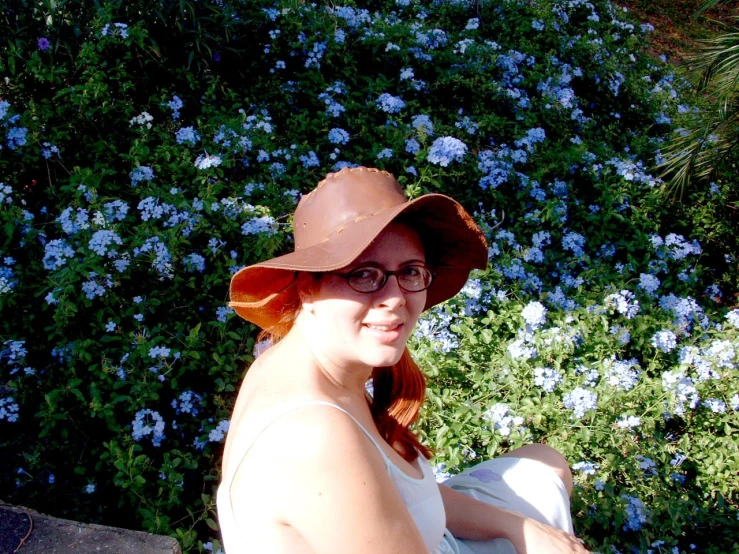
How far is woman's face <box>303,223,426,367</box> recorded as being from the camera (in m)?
1.39

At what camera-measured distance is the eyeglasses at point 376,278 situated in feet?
4.53

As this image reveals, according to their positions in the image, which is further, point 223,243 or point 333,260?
point 223,243

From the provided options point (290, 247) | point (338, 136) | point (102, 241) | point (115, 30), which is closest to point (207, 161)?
point (290, 247)

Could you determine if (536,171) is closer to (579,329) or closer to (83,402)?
(579,329)

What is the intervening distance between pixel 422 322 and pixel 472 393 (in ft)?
1.35

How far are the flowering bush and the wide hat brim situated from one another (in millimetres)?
1184

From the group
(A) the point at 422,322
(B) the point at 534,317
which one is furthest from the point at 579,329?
(A) the point at 422,322

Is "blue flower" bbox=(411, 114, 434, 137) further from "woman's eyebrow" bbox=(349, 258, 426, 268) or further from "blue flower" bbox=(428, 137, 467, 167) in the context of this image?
"woman's eyebrow" bbox=(349, 258, 426, 268)

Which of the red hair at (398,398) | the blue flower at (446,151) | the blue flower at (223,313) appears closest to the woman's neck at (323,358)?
the red hair at (398,398)

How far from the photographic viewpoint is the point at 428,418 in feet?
9.49

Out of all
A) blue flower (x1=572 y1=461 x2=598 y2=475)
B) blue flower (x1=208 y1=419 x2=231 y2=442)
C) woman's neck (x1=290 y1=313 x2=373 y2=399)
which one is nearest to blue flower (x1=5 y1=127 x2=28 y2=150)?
blue flower (x1=208 y1=419 x2=231 y2=442)

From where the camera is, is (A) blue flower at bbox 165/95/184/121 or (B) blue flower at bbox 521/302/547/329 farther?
(A) blue flower at bbox 165/95/184/121

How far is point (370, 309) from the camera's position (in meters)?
1.40

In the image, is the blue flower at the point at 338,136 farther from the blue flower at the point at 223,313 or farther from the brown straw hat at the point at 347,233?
the brown straw hat at the point at 347,233
